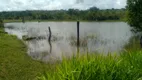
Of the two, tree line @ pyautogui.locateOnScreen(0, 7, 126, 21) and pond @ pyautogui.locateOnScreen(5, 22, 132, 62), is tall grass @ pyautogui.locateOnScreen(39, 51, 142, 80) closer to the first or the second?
pond @ pyautogui.locateOnScreen(5, 22, 132, 62)

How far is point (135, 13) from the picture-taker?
24.9 m

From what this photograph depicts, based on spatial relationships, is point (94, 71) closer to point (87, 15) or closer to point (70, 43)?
point (70, 43)

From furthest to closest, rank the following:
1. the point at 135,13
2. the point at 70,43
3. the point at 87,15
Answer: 1. the point at 87,15
2. the point at 70,43
3. the point at 135,13

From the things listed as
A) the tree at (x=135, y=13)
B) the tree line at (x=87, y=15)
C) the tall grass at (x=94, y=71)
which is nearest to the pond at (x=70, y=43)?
the tall grass at (x=94, y=71)

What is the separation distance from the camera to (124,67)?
523cm

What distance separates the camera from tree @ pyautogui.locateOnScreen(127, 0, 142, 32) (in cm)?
2469

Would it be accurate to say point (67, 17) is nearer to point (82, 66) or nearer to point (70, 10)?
point (70, 10)

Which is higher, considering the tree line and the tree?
the tree

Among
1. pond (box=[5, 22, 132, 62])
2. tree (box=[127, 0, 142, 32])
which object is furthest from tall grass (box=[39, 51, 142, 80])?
tree (box=[127, 0, 142, 32])

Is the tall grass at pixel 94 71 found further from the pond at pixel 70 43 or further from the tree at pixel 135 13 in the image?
the tree at pixel 135 13

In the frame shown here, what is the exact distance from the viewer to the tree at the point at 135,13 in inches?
972

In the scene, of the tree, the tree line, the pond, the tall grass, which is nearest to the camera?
the tall grass

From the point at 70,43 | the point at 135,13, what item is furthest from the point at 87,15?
the point at 135,13

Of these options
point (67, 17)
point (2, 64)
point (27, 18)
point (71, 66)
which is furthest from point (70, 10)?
point (71, 66)
